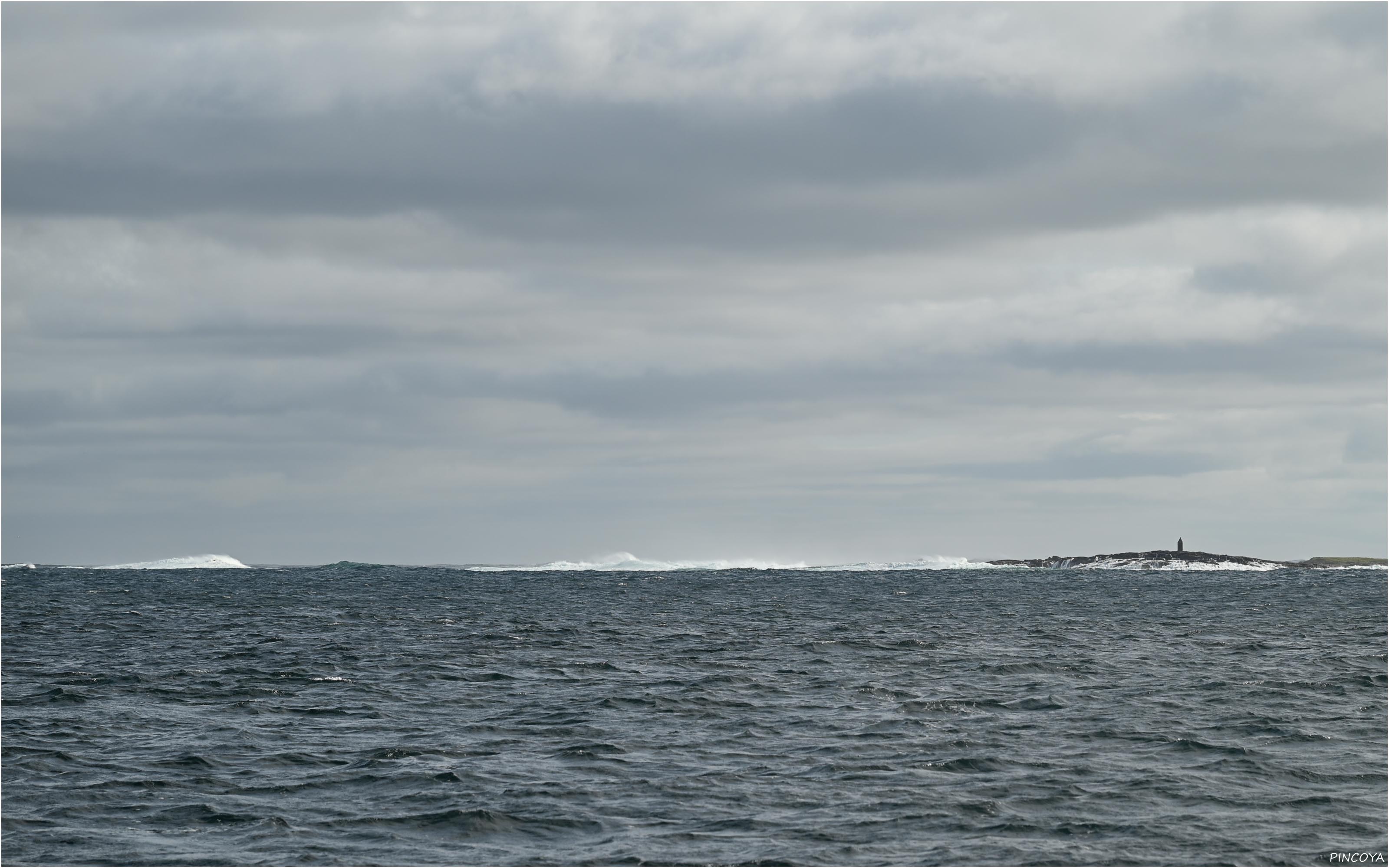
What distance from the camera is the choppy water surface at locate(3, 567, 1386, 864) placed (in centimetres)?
2667

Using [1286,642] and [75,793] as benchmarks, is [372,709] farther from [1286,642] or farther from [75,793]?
[1286,642]

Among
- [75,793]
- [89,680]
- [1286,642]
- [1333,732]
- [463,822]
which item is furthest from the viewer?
[1286,642]

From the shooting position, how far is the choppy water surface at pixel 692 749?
2667 centimetres

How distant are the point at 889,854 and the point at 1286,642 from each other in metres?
53.7

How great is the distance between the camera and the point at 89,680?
165ft

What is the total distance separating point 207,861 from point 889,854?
13399mm

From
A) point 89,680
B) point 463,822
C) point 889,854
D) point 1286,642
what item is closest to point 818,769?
point 889,854

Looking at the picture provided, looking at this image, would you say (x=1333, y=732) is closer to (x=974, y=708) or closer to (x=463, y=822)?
(x=974, y=708)

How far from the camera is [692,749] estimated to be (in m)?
36.3

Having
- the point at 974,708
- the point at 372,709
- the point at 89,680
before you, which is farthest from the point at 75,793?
the point at 974,708

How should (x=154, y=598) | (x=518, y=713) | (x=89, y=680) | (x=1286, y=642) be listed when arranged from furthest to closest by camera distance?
1. (x=154, y=598)
2. (x=1286, y=642)
3. (x=89, y=680)
4. (x=518, y=713)

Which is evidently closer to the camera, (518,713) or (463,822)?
(463,822)

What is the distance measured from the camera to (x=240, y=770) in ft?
108

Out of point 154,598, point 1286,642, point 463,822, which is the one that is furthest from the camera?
point 154,598
